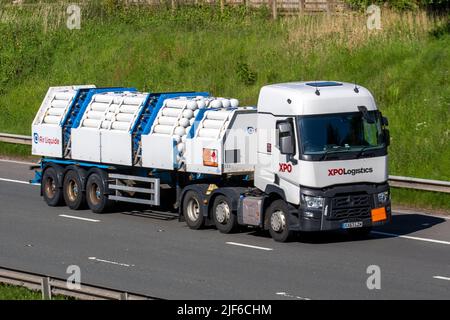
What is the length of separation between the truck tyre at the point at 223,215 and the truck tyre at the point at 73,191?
166 inches

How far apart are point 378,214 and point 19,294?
25.7ft

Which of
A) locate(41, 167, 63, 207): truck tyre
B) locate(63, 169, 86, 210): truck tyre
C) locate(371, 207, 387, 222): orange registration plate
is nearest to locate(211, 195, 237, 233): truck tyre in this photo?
locate(371, 207, 387, 222): orange registration plate

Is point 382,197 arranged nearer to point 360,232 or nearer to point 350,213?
point 350,213

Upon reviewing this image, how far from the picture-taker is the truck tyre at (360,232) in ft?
75.8

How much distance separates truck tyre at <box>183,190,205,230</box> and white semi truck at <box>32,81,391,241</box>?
0.8 inches

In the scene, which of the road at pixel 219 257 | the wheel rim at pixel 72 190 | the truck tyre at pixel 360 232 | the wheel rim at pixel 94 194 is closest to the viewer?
the road at pixel 219 257

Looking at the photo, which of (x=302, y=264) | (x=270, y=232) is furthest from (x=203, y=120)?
(x=302, y=264)

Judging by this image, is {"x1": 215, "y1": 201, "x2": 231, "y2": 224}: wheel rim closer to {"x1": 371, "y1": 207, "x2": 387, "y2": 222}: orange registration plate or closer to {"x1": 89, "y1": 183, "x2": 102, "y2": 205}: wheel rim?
{"x1": 371, "y1": 207, "x2": 387, "y2": 222}: orange registration plate

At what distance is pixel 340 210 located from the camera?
21.9 m

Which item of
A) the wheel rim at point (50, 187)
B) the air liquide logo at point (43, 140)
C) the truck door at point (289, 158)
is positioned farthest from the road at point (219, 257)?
the air liquide logo at point (43, 140)

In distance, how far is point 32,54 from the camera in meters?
45.8

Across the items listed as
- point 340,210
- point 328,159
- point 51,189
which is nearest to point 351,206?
point 340,210

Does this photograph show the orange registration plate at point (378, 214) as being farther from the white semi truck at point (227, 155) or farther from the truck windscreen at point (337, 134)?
the truck windscreen at point (337, 134)

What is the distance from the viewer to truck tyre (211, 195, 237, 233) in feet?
76.9
